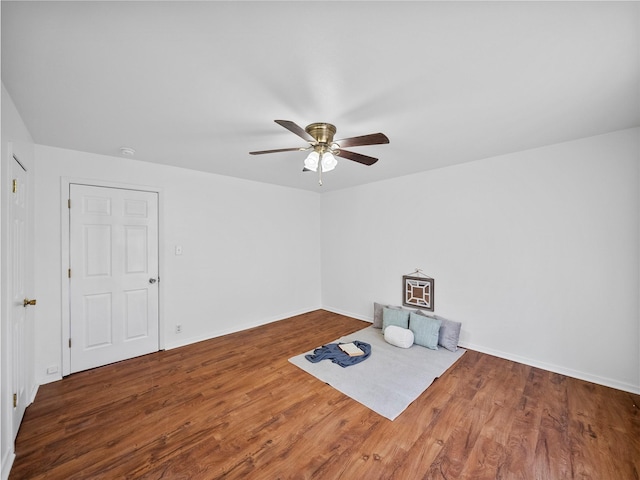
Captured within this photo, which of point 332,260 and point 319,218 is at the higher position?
point 319,218

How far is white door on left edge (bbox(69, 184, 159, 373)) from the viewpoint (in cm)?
285

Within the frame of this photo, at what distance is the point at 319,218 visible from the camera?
17.7ft

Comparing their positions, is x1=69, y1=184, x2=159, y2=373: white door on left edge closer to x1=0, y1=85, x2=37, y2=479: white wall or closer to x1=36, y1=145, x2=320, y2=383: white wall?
x1=36, y1=145, x2=320, y2=383: white wall

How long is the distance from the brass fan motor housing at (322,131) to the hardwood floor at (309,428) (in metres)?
2.24

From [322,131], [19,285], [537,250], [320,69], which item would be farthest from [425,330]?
[19,285]

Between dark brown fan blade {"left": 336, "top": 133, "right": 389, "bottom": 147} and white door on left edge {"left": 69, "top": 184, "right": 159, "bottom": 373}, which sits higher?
dark brown fan blade {"left": 336, "top": 133, "right": 389, "bottom": 147}

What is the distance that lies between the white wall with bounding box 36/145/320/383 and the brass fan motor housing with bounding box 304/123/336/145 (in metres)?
2.23

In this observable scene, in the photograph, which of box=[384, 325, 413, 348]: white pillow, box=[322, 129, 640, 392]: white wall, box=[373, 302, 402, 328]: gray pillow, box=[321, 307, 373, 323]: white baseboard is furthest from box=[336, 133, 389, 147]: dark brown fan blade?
box=[321, 307, 373, 323]: white baseboard

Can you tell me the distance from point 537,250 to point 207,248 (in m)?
4.13

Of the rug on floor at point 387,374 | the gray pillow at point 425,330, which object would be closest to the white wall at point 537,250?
the gray pillow at point 425,330

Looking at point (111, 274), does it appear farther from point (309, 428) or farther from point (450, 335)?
point (450, 335)

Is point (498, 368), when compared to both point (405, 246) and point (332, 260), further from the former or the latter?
point (332, 260)

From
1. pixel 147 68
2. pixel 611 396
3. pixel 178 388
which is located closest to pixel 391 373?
pixel 611 396

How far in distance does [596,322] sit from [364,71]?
3.21 metres
